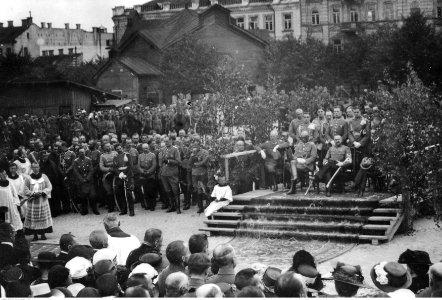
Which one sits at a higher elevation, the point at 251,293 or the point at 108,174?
the point at 108,174

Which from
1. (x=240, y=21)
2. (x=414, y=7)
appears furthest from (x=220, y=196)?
(x=240, y=21)

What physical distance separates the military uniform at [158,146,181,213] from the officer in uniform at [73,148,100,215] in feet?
6.05

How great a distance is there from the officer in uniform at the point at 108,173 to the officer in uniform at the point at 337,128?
17.9ft

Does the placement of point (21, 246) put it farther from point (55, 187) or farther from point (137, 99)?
point (137, 99)

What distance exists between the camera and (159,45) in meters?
39.4

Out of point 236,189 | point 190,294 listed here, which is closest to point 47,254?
point 190,294

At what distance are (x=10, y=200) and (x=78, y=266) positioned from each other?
6.81 m

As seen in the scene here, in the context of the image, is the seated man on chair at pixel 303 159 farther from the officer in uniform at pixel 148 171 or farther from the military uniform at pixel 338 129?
the officer in uniform at pixel 148 171

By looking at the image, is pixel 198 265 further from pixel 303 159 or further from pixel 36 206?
pixel 303 159

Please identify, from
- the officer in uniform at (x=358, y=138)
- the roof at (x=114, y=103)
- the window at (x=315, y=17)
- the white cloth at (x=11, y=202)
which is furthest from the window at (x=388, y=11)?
the white cloth at (x=11, y=202)

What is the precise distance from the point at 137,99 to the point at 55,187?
67.7 ft

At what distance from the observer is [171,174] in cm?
1673

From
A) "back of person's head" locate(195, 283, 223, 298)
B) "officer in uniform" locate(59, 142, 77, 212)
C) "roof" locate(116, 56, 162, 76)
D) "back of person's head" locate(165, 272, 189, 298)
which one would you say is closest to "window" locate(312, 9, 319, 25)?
"roof" locate(116, 56, 162, 76)

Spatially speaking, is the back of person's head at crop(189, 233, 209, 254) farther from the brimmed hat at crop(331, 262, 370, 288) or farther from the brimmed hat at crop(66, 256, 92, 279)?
the brimmed hat at crop(331, 262, 370, 288)
